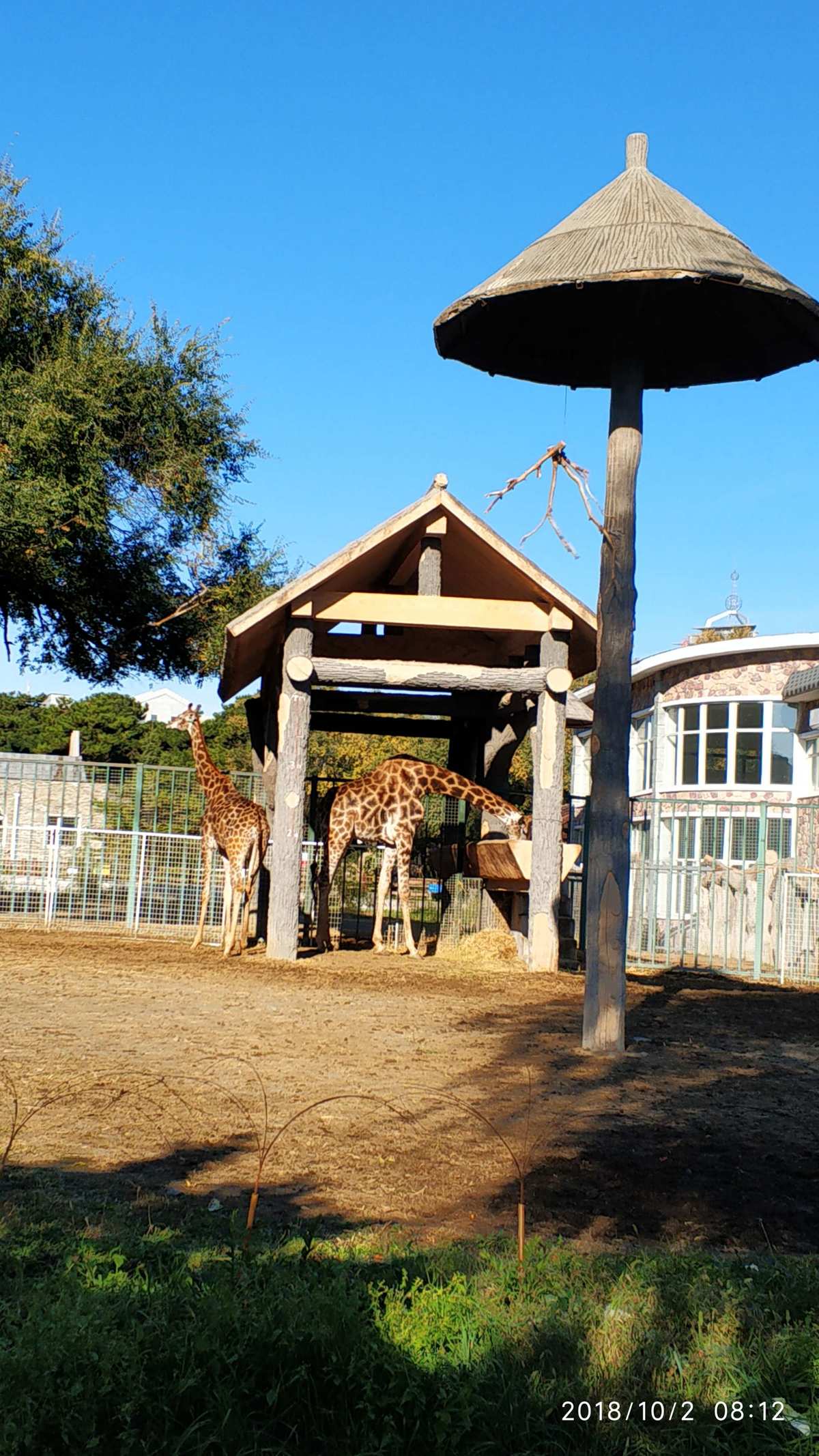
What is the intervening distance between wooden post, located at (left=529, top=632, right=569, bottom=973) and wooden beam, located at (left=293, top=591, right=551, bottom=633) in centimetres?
38

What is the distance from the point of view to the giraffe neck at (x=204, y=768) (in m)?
17.1

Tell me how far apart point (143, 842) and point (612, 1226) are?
12.3 metres

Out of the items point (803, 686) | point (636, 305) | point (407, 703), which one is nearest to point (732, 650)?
point (803, 686)

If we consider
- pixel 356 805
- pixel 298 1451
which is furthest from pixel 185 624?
pixel 298 1451

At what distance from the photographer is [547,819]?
15.3 meters

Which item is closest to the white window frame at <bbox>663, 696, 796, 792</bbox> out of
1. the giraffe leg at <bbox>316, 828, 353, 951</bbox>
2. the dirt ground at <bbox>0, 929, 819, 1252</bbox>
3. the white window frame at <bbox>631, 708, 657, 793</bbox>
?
the white window frame at <bbox>631, 708, 657, 793</bbox>

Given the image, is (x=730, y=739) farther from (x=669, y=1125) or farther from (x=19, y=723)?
(x=669, y=1125)

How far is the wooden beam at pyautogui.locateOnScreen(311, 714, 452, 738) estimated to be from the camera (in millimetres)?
19641

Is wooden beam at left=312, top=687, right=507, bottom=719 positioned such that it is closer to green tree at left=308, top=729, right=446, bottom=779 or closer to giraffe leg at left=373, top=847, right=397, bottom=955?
giraffe leg at left=373, top=847, right=397, bottom=955

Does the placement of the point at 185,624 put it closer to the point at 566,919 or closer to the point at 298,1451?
the point at 566,919

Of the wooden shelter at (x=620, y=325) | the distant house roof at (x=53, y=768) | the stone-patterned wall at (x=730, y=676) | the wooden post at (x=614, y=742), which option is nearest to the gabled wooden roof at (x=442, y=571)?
the distant house roof at (x=53, y=768)

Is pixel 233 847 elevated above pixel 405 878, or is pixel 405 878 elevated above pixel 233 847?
pixel 233 847

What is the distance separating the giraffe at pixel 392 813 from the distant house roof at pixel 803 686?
11.6 meters

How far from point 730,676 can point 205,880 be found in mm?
19820
